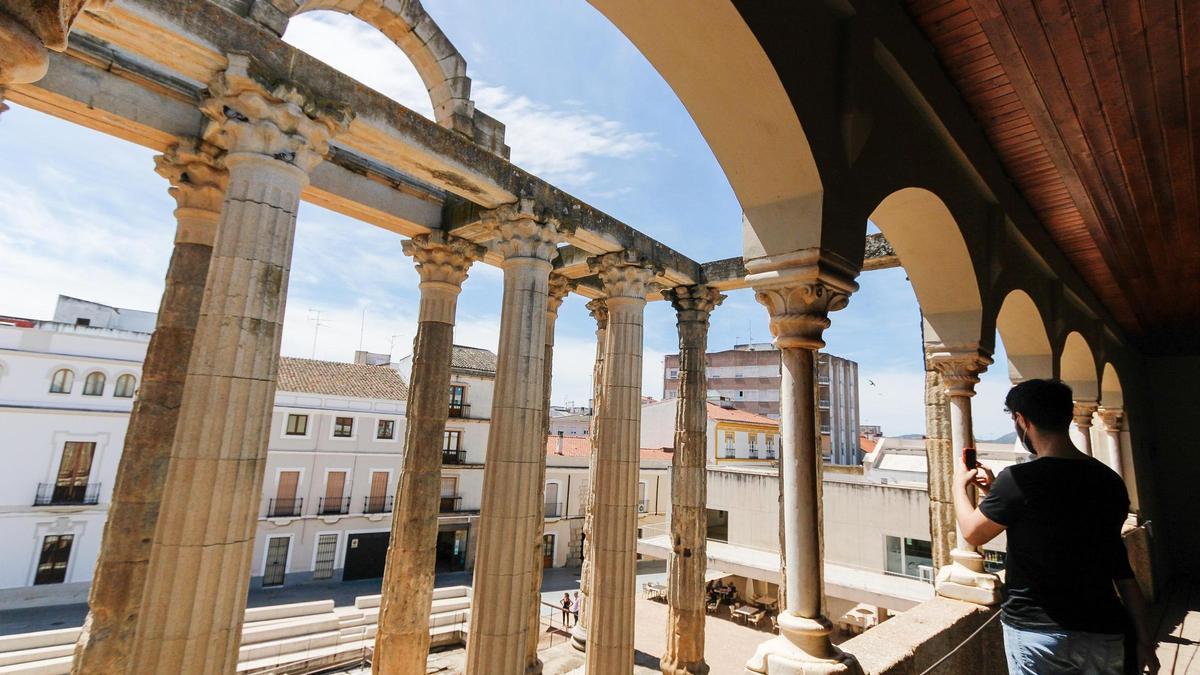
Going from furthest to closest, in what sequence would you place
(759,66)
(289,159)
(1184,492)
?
(1184,492)
(289,159)
(759,66)

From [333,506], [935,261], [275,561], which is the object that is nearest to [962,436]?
[935,261]

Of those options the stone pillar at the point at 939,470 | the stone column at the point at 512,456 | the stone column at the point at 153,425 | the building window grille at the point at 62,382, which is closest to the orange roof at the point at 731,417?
the stone pillar at the point at 939,470

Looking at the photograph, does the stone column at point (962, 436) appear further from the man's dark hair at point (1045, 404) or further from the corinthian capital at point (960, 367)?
the man's dark hair at point (1045, 404)

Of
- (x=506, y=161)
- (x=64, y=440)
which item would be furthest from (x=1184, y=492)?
(x=64, y=440)

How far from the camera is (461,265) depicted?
8141 millimetres

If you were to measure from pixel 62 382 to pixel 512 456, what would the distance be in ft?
62.9

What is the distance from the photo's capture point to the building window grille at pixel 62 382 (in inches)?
664

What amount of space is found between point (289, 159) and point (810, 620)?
5006 mm

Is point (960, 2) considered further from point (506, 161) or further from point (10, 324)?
point (10, 324)

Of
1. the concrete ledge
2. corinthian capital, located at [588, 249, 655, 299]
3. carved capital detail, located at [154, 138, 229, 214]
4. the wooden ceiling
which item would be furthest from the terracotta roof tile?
the wooden ceiling

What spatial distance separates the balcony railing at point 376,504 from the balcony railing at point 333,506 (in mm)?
636

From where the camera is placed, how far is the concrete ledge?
9.68ft

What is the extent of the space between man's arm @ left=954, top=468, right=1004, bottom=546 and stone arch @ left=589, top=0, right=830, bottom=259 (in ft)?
4.59

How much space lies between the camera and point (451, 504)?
75.5 feet
